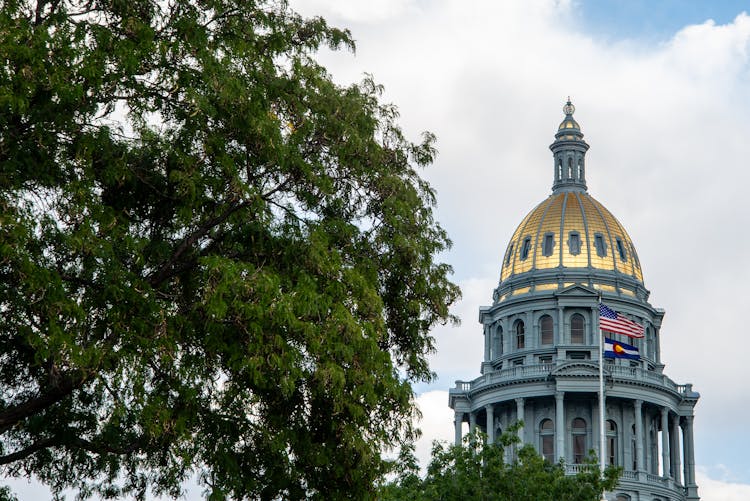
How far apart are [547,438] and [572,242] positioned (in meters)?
15.7

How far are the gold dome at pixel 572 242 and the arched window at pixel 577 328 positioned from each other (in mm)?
3317

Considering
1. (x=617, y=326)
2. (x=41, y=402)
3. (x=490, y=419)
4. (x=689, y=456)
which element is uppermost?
(x=490, y=419)

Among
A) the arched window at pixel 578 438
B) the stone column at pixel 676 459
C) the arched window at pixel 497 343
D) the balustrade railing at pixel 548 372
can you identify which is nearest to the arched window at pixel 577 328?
the balustrade railing at pixel 548 372

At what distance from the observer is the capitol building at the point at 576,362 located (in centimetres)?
11012

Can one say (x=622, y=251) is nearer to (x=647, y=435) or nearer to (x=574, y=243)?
(x=574, y=243)

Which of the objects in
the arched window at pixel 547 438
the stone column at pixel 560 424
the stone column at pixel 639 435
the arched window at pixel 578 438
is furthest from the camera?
the arched window at pixel 547 438

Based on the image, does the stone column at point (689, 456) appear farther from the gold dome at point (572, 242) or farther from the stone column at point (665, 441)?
the gold dome at point (572, 242)

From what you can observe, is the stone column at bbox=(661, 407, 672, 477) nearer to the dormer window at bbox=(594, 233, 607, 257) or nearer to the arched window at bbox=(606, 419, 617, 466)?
the arched window at bbox=(606, 419, 617, 466)

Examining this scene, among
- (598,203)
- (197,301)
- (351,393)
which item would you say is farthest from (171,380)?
(598,203)

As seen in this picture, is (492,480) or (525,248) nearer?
(492,480)

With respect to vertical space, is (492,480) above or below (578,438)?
below

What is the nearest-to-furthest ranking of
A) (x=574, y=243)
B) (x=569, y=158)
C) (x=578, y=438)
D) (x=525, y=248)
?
1. (x=578, y=438)
2. (x=574, y=243)
3. (x=525, y=248)
4. (x=569, y=158)

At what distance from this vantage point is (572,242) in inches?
4628

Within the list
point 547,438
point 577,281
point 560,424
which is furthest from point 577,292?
point 547,438
